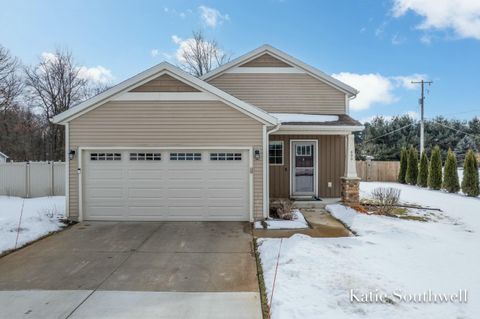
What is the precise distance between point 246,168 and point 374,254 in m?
3.97

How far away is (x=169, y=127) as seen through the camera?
320 inches

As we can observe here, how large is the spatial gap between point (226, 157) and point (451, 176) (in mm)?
11427

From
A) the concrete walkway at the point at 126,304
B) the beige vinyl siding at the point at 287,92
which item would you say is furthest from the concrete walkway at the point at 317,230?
the beige vinyl siding at the point at 287,92

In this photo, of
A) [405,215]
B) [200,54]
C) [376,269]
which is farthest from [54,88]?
[376,269]

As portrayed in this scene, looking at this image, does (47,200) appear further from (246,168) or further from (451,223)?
(451,223)

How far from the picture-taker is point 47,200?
10953mm

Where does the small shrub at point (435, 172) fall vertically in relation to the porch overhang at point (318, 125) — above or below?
below

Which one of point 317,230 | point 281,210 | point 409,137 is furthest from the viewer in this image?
point 409,137

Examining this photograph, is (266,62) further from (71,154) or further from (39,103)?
(39,103)

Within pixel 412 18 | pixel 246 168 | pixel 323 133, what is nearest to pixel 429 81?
pixel 412 18

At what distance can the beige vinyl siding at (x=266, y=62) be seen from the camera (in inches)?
440

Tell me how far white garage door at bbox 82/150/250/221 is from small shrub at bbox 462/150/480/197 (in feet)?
34.5

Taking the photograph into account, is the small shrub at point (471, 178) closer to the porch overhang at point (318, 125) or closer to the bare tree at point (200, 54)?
the porch overhang at point (318, 125)

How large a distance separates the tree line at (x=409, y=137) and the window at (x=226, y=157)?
23.8 m
